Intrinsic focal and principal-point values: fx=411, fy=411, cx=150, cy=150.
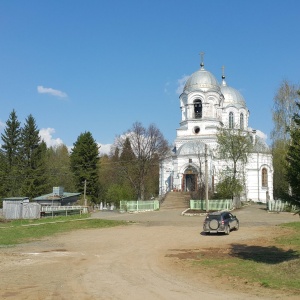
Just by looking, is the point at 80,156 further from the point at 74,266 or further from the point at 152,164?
the point at 74,266

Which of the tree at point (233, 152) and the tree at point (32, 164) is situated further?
the tree at point (32, 164)

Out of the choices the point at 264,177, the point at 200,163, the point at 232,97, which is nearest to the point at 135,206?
the point at 200,163

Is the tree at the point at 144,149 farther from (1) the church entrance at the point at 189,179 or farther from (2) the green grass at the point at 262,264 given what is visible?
(2) the green grass at the point at 262,264

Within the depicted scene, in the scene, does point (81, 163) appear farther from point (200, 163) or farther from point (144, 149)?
point (200, 163)

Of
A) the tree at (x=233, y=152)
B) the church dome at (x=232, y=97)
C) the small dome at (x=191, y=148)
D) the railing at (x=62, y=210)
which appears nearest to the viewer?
the railing at (x=62, y=210)

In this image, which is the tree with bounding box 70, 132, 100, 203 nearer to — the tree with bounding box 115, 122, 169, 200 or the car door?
the tree with bounding box 115, 122, 169, 200

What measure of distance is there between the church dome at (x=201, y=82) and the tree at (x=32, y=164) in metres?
21.8

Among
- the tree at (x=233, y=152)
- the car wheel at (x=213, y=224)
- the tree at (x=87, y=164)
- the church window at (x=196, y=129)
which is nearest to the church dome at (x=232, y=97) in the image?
the church window at (x=196, y=129)

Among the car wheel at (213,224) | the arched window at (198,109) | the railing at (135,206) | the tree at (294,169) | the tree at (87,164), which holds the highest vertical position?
the arched window at (198,109)

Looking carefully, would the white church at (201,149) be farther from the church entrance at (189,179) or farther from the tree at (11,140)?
the tree at (11,140)

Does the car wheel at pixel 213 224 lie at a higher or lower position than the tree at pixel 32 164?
lower

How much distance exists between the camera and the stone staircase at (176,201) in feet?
151

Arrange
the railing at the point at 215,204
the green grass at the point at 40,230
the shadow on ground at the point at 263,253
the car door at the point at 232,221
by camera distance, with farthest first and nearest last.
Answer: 1. the railing at the point at 215,204
2. the car door at the point at 232,221
3. the green grass at the point at 40,230
4. the shadow on ground at the point at 263,253

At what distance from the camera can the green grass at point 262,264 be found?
450 inches
